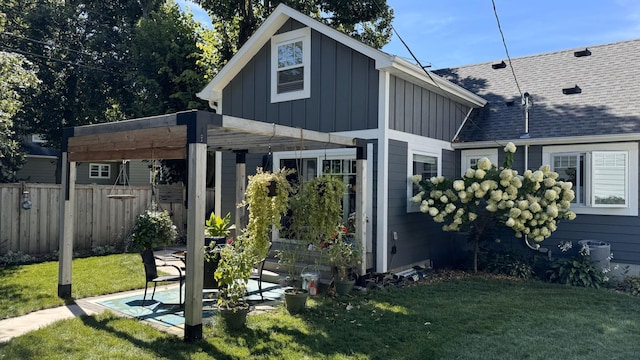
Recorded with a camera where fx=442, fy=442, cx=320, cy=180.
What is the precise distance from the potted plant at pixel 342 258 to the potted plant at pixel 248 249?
4.39ft

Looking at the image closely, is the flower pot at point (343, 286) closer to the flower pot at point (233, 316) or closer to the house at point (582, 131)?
the flower pot at point (233, 316)

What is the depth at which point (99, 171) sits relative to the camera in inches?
886

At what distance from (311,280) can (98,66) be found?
1539 centimetres

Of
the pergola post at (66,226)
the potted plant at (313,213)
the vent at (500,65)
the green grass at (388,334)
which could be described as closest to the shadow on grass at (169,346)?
the green grass at (388,334)

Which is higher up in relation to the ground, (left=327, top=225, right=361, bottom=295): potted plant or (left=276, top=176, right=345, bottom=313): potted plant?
(left=276, top=176, right=345, bottom=313): potted plant

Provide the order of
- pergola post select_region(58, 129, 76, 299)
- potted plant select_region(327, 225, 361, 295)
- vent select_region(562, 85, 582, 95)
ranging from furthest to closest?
vent select_region(562, 85, 582, 95), potted plant select_region(327, 225, 361, 295), pergola post select_region(58, 129, 76, 299)

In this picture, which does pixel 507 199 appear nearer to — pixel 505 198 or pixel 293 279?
pixel 505 198

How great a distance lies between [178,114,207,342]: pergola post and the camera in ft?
14.8

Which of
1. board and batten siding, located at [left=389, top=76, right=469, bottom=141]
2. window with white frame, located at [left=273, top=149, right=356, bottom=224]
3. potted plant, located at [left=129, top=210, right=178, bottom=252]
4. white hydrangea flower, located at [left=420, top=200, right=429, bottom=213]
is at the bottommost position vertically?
potted plant, located at [left=129, top=210, right=178, bottom=252]

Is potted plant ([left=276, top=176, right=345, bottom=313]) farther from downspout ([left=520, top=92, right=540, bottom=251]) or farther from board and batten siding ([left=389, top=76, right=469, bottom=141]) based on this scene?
downspout ([left=520, top=92, right=540, bottom=251])

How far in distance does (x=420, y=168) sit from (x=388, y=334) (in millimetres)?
4529

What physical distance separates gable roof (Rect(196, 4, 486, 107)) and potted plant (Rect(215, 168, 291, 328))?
3.17m

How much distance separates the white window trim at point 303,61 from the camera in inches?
340

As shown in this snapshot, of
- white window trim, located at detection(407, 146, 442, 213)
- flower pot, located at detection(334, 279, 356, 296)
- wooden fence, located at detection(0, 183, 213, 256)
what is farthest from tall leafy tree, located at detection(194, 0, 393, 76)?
flower pot, located at detection(334, 279, 356, 296)
